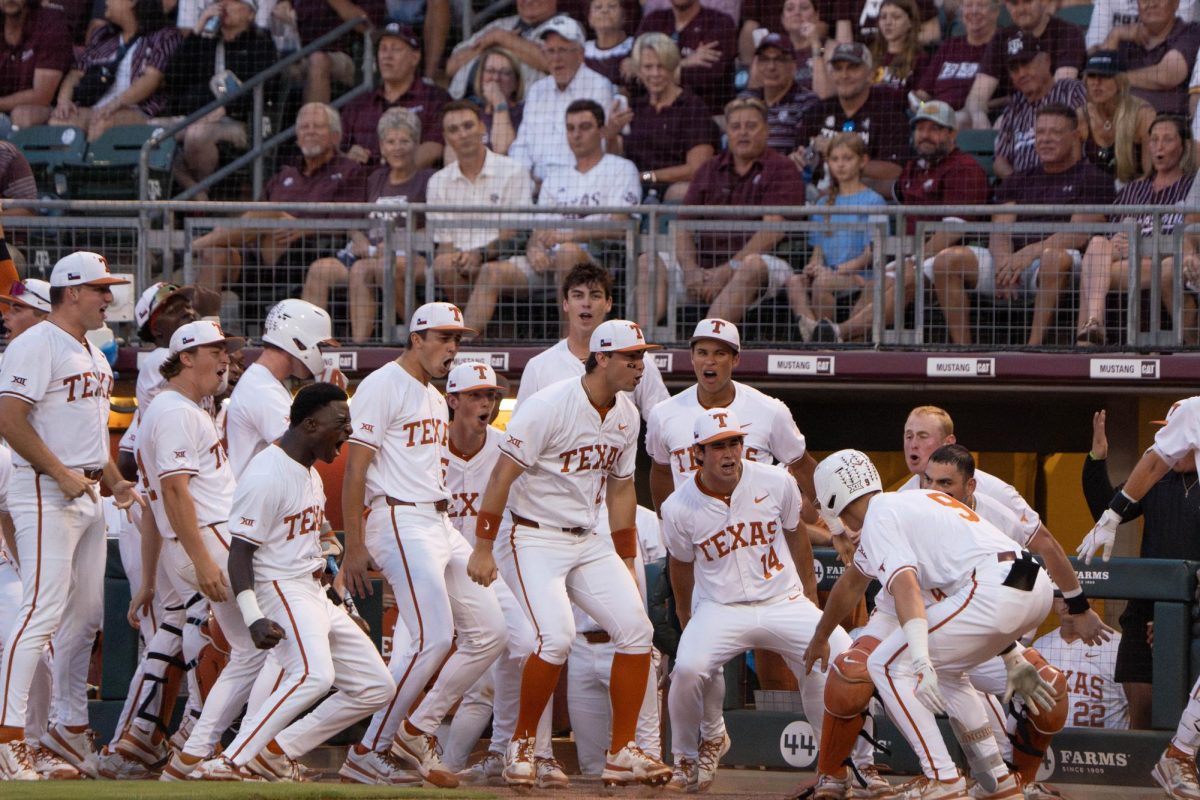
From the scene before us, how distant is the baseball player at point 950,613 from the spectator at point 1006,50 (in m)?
4.93

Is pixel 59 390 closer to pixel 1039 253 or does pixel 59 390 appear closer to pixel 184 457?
pixel 184 457

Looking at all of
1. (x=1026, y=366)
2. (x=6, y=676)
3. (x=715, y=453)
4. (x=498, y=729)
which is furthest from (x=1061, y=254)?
(x=6, y=676)

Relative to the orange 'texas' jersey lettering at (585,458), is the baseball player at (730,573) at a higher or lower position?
lower

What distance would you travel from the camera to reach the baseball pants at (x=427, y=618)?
22.4 feet

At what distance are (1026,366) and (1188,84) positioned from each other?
2169mm

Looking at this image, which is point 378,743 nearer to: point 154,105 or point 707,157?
point 707,157

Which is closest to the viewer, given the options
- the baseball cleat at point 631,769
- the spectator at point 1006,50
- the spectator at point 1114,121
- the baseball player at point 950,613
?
the baseball player at point 950,613

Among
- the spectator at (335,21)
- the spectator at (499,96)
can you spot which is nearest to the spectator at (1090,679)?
the spectator at (499,96)

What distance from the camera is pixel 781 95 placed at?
10.8 m

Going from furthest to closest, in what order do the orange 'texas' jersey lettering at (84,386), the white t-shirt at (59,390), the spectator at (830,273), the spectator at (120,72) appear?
the spectator at (120,72) → the spectator at (830,273) → the orange 'texas' jersey lettering at (84,386) → the white t-shirt at (59,390)

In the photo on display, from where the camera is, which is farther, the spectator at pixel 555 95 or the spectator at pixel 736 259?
the spectator at pixel 555 95

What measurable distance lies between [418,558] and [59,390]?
1.59m

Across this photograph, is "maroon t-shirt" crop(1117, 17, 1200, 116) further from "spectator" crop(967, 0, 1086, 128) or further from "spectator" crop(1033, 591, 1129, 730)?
"spectator" crop(1033, 591, 1129, 730)

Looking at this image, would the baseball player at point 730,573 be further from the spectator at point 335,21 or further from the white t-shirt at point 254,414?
the spectator at point 335,21
